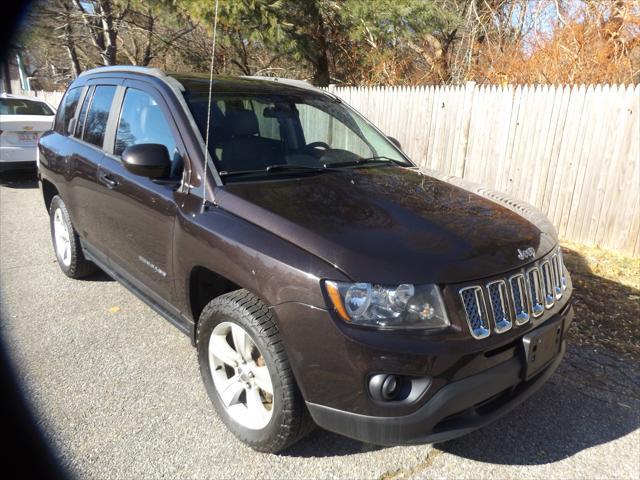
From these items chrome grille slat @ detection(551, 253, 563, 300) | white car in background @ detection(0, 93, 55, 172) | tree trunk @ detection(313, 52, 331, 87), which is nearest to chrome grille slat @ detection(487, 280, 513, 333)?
chrome grille slat @ detection(551, 253, 563, 300)

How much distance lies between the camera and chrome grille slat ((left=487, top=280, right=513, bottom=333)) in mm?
2100

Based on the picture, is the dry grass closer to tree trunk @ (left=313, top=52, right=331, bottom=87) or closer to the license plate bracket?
the license plate bracket

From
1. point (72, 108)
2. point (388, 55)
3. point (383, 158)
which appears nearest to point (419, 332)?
point (383, 158)

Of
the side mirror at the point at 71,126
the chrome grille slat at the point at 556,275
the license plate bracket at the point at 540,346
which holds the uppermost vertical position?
the side mirror at the point at 71,126

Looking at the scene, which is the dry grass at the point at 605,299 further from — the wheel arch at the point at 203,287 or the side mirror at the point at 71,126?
the side mirror at the point at 71,126

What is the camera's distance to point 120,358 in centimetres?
334

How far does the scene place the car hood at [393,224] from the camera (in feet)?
6.67

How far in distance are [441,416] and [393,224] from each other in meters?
0.90

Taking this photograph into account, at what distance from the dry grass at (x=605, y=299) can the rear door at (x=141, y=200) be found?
10.3ft

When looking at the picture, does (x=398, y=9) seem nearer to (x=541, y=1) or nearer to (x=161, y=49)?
(x=541, y=1)

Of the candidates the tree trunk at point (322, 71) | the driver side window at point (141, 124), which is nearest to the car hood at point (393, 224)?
the driver side window at point (141, 124)

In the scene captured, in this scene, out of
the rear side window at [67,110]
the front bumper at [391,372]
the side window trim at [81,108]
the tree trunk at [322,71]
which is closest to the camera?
the front bumper at [391,372]

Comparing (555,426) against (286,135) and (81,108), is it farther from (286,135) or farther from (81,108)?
(81,108)

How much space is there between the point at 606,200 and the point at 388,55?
7983 millimetres
